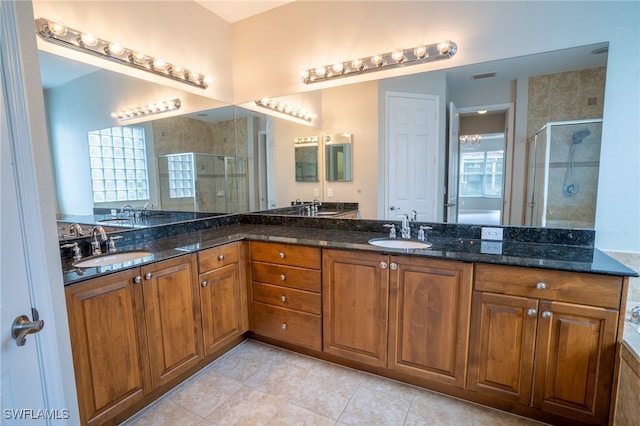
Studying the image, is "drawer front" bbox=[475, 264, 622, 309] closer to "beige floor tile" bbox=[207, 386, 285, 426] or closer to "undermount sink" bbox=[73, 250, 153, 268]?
"beige floor tile" bbox=[207, 386, 285, 426]

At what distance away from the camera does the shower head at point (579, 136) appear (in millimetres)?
1826

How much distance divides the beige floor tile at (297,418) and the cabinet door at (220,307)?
690mm

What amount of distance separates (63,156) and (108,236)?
1.81 feet

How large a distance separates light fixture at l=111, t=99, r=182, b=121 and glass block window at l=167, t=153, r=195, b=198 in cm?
36

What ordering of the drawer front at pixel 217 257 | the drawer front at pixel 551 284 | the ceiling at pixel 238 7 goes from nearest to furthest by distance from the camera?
the drawer front at pixel 551 284 → the drawer front at pixel 217 257 → the ceiling at pixel 238 7

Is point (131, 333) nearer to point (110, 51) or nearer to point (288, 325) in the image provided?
point (288, 325)

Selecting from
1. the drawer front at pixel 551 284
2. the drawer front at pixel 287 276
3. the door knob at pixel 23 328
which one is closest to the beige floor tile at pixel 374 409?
the drawer front at pixel 287 276

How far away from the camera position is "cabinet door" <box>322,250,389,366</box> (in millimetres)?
1920

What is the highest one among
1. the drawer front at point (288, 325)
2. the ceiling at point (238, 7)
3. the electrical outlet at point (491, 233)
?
the ceiling at point (238, 7)

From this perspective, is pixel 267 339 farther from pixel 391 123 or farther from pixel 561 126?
pixel 561 126

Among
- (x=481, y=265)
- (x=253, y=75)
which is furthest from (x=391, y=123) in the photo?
(x=253, y=75)

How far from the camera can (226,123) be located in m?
3.00

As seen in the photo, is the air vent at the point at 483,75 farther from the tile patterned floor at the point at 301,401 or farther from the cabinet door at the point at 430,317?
the tile patterned floor at the point at 301,401

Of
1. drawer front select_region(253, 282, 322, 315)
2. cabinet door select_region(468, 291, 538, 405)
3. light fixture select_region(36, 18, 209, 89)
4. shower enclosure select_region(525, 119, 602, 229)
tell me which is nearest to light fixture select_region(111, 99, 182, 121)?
light fixture select_region(36, 18, 209, 89)
